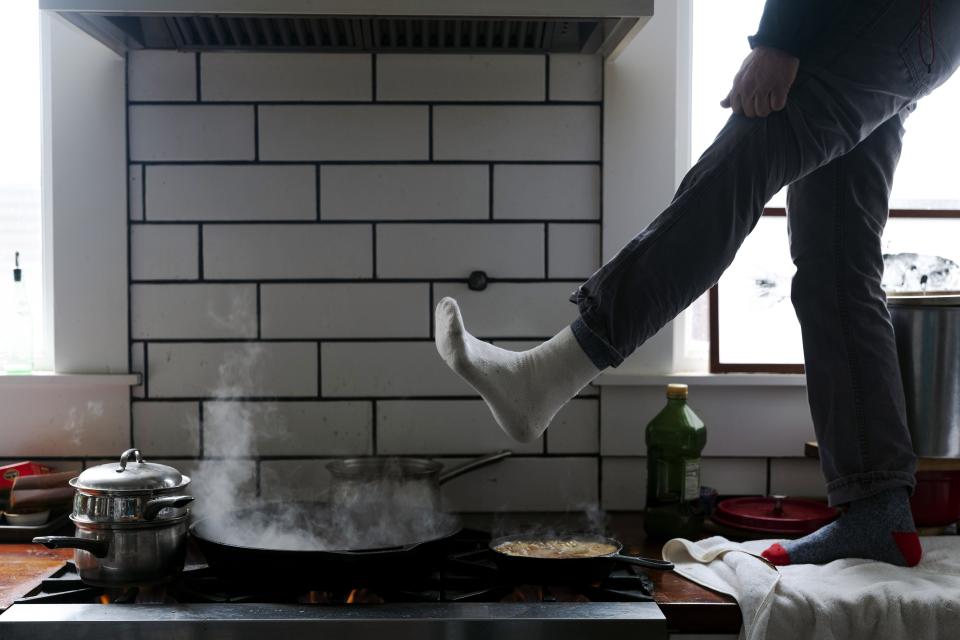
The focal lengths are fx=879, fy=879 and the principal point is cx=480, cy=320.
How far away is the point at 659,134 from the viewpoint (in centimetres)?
184

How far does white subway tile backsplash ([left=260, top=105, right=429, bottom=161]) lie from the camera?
183 cm

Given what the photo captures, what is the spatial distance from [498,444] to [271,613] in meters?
0.73

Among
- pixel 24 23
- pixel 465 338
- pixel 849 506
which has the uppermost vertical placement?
pixel 24 23

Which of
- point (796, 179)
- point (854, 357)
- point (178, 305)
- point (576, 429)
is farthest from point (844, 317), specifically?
point (178, 305)

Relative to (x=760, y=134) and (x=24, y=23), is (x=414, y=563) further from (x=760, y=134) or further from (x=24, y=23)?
(x=24, y=23)

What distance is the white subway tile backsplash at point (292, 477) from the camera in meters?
1.84

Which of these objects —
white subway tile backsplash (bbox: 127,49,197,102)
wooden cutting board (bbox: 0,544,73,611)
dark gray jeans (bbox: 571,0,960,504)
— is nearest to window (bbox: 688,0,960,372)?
dark gray jeans (bbox: 571,0,960,504)

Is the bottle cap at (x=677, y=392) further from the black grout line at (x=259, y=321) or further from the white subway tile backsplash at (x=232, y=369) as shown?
the black grout line at (x=259, y=321)

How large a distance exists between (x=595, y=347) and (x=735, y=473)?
0.76 m

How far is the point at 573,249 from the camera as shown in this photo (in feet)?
6.07

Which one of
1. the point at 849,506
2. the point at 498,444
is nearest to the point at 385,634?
the point at 498,444

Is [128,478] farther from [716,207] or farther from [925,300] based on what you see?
[925,300]

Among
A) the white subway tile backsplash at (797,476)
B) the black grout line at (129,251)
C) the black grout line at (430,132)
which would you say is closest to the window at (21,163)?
the black grout line at (129,251)

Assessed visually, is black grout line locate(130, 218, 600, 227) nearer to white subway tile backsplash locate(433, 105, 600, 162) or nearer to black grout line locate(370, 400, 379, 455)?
white subway tile backsplash locate(433, 105, 600, 162)
